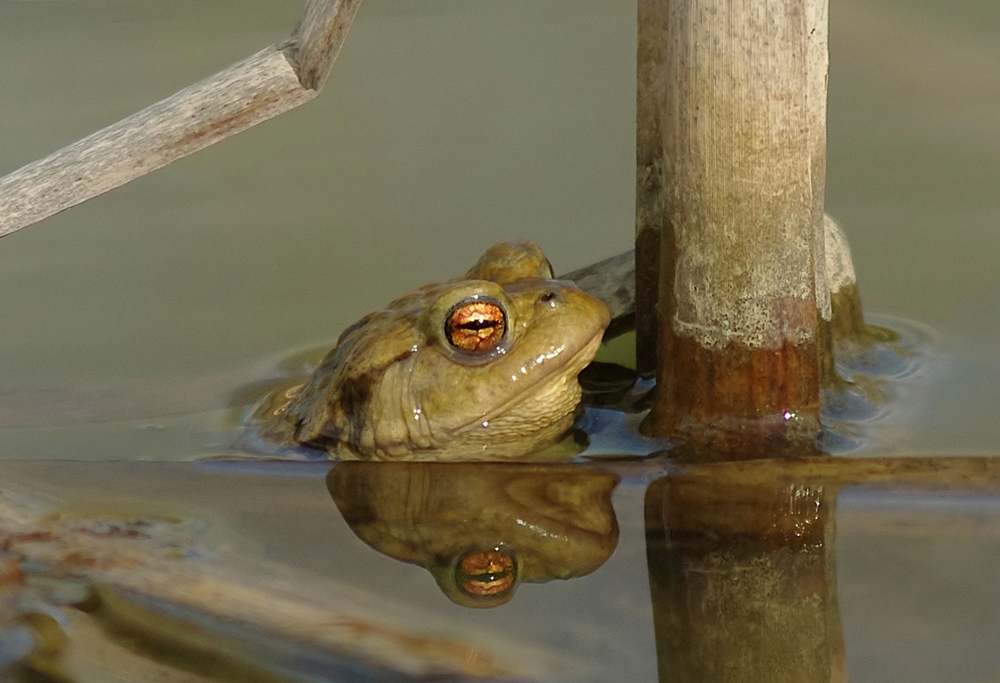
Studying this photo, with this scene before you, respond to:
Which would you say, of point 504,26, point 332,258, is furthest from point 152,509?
point 504,26

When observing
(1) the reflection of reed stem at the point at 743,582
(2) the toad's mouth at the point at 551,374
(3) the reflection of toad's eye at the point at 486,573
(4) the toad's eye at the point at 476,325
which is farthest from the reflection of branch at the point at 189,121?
(1) the reflection of reed stem at the point at 743,582

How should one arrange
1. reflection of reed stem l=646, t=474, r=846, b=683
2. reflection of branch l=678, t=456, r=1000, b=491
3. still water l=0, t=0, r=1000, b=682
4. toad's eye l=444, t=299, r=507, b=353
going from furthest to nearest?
toad's eye l=444, t=299, r=507, b=353
reflection of branch l=678, t=456, r=1000, b=491
still water l=0, t=0, r=1000, b=682
reflection of reed stem l=646, t=474, r=846, b=683

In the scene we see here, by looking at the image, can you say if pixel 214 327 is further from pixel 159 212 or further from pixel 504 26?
pixel 504 26

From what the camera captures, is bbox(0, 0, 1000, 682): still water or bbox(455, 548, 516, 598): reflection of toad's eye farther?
bbox(455, 548, 516, 598): reflection of toad's eye

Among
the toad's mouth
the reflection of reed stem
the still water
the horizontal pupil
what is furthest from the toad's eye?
the reflection of reed stem

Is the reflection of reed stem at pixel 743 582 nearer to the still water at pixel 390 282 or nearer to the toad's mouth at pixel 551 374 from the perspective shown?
the still water at pixel 390 282

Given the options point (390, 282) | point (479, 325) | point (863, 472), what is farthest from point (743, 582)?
point (390, 282)

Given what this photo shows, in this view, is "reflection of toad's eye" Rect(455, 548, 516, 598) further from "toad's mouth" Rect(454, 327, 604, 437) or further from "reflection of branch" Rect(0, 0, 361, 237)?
"reflection of branch" Rect(0, 0, 361, 237)
